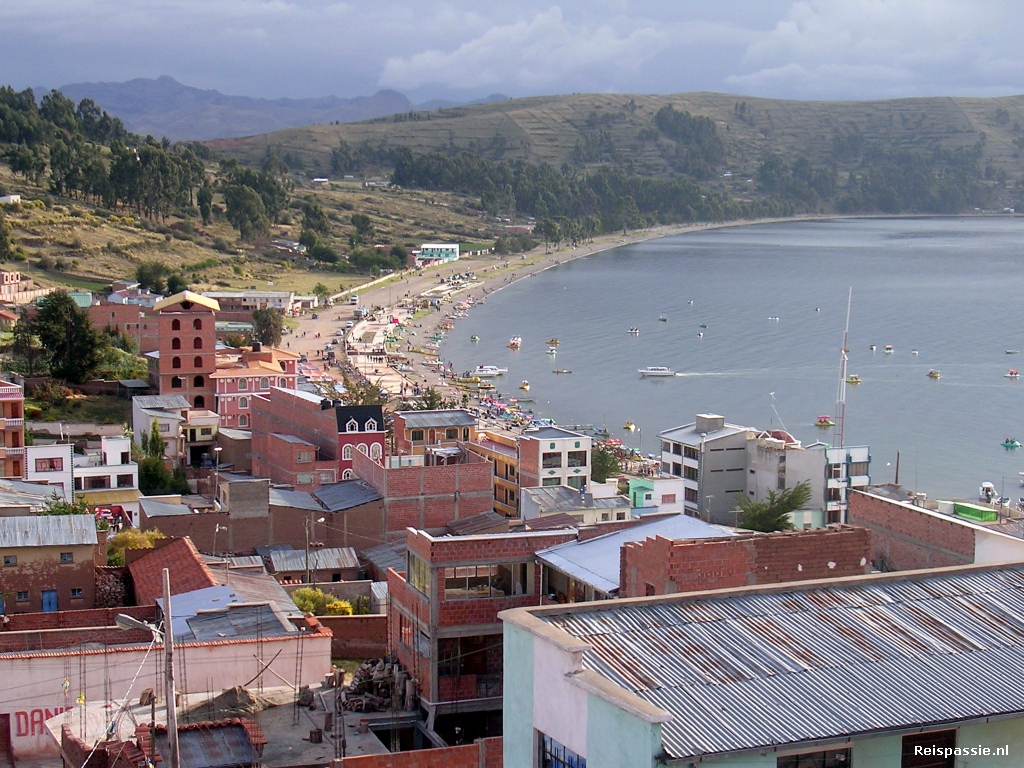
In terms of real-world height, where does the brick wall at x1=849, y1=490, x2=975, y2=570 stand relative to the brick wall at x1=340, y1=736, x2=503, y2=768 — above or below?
above

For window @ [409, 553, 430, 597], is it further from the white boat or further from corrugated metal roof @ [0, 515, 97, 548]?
the white boat

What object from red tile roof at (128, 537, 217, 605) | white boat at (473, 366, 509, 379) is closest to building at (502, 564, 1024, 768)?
red tile roof at (128, 537, 217, 605)

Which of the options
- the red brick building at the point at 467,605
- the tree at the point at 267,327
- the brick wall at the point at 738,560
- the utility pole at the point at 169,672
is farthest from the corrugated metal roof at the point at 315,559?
the tree at the point at 267,327

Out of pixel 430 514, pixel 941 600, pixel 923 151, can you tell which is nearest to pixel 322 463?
pixel 430 514

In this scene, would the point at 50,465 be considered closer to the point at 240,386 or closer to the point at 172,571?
the point at 240,386

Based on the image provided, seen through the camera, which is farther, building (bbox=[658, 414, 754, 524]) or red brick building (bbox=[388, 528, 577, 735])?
building (bbox=[658, 414, 754, 524])

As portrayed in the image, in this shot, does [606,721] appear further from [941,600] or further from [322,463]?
[322,463]

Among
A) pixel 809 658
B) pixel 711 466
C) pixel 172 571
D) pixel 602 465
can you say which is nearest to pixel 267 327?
pixel 602 465

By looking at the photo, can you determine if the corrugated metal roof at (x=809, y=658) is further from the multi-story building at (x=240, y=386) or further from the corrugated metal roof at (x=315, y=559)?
the multi-story building at (x=240, y=386)
